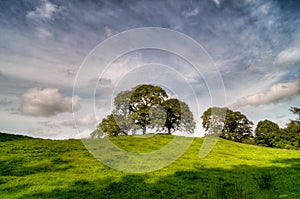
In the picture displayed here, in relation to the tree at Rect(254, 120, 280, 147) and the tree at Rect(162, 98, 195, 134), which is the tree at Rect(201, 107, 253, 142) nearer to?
the tree at Rect(254, 120, 280, 147)

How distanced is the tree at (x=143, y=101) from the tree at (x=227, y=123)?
26.6 metres

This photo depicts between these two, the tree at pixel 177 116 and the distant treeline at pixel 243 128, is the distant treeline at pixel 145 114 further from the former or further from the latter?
the distant treeline at pixel 243 128

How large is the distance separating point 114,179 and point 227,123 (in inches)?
2617

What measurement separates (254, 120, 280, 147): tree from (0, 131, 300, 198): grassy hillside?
55916 mm

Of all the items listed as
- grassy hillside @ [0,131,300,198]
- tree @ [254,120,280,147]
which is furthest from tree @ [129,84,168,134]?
tree @ [254,120,280,147]

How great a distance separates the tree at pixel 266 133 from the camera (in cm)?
7406

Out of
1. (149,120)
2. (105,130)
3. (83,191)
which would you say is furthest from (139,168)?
(105,130)

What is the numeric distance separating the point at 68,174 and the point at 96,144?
36.2 feet

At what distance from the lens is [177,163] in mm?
22969

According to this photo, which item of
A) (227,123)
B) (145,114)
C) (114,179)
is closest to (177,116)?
(145,114)

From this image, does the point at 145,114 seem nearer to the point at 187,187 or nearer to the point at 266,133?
the point at 187,187

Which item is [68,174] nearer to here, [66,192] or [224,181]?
[66,192]

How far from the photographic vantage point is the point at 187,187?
15203 mm

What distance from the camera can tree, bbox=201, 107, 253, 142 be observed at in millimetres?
74750
